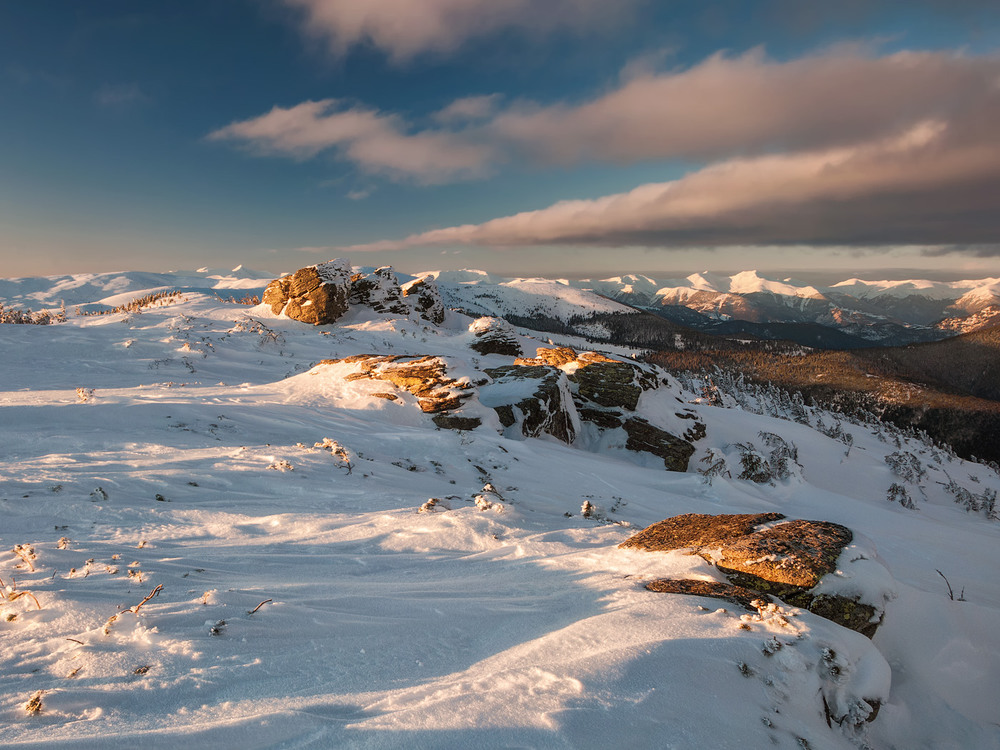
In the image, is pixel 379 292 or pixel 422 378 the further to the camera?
pixel 379 292

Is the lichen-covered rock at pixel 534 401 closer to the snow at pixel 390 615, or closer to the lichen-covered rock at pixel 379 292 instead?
the snow at pixel 390 615

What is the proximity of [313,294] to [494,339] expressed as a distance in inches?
512

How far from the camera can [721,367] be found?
574 feet

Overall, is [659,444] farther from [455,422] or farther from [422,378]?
[422,378]

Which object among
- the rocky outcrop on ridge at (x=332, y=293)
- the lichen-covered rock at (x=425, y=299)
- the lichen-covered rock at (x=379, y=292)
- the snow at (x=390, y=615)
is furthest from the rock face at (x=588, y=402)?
the lichen-covered rock at (x=425, y=299)

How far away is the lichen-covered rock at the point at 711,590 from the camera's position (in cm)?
402

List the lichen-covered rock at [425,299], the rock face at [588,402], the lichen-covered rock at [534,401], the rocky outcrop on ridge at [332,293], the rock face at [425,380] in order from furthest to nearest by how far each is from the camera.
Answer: the lichen-covered rock at [425,299]
the rocky outcrop on ridge at [332,293]
the rock face at [588,402]
the lichen-covered rock at [534,401]
the rock face at [425,380]

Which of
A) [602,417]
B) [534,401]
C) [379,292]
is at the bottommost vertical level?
[602,417]

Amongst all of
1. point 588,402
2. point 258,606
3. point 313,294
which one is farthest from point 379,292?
point 258,606

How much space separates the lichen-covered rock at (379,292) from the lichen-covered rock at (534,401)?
725 inches

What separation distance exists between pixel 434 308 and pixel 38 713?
1469 inches

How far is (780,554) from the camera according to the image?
4.43 m

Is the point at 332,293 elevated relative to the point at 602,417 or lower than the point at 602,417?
elevated

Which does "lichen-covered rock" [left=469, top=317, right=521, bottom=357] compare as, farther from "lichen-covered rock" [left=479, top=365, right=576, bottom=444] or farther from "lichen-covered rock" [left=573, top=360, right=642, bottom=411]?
"lichen-covered rock" [left=479, top=365, right=576, bottom=444]
